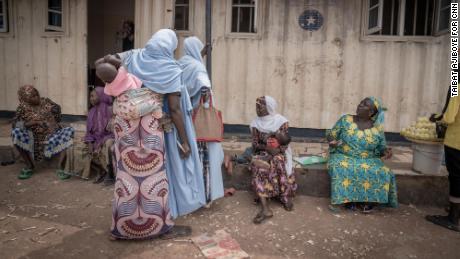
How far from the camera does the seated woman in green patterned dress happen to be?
430cm

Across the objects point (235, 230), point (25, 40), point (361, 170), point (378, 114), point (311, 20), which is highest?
point (311, 20)

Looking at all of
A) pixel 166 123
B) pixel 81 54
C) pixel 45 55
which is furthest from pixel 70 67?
pixel 166 123

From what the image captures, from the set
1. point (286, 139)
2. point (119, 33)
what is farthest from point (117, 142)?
point (119, 33)

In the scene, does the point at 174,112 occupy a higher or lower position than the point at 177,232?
higher

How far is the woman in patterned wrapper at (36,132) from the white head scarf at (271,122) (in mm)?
2815

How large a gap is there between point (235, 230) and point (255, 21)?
4.11 m

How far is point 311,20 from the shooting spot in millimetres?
6633

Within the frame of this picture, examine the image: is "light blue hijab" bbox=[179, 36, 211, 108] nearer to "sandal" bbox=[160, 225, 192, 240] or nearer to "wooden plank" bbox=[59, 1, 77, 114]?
"sandal" bbox=[160, 225, 192, 240]

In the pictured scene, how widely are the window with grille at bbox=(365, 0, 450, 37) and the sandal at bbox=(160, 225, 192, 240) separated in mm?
4546

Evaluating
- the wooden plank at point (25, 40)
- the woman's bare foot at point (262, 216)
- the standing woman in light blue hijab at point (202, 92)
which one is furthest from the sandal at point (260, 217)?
the wooden plank at point (25, 40)

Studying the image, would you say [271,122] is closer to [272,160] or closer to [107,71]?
[272,160]

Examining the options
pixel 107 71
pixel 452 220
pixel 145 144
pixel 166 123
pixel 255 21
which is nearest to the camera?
pixel 107 71

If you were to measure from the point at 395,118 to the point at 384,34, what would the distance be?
1.45m

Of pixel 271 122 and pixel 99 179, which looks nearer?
pixel 271 122
